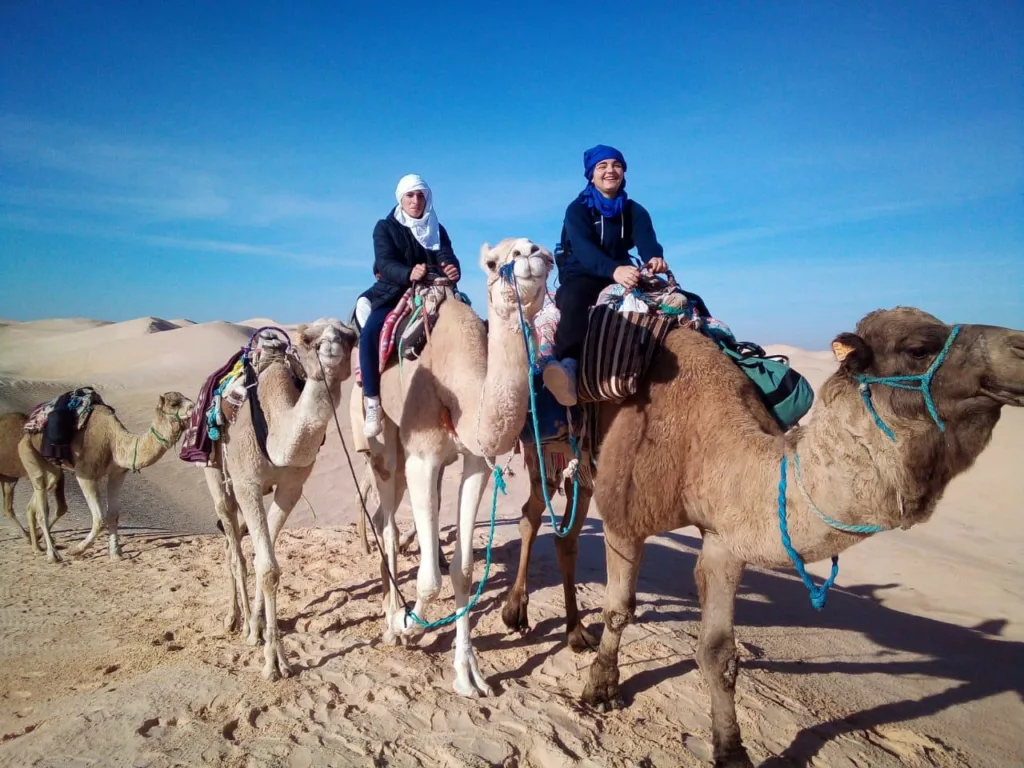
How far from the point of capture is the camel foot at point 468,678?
12.6ft

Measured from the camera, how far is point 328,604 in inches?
218

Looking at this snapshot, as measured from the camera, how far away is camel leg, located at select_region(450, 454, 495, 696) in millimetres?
3938

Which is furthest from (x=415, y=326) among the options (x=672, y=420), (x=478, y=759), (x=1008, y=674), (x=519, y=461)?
(x=519, y=461)

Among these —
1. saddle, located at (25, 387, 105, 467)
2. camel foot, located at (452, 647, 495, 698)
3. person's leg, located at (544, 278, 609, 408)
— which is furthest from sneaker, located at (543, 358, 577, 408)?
saddle, located at (25, 387, 105, 467)

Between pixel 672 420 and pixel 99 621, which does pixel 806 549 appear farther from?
pixel 99 621

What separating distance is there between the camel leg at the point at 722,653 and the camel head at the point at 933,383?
1.04 metres

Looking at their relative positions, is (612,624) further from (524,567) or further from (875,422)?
(875,422)

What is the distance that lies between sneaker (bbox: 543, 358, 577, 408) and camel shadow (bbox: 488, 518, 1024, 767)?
2000mm

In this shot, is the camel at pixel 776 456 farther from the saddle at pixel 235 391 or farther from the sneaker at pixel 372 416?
the saddle at pixel 235 391

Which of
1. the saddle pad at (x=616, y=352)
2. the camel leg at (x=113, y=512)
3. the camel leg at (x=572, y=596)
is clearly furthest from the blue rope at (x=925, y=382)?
the camel leg at (x=113, y=512)

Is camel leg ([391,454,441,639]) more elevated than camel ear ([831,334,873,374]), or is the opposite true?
camel ear ([831,334,873,374])

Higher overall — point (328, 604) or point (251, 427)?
point (251, 427)

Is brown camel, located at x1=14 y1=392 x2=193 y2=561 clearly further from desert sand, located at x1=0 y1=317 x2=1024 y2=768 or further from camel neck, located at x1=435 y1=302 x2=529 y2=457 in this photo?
camel neck, located at x1=435 y1=302 x2=529 y2=457

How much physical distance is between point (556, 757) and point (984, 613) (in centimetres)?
672
